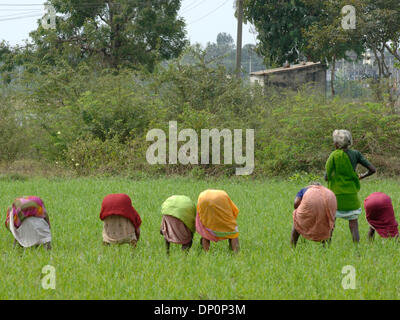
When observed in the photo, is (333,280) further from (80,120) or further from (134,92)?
(134,92)

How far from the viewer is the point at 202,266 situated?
19.6 feet

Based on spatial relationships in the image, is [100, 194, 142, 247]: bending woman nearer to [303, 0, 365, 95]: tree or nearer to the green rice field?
the green rice field

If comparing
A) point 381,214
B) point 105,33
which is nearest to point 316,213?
point 381,214

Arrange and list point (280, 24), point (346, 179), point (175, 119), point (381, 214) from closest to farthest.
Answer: point (381, 214) < point (346, 179) < point (175, 119) < point (280, 24)

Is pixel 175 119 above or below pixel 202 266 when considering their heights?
above

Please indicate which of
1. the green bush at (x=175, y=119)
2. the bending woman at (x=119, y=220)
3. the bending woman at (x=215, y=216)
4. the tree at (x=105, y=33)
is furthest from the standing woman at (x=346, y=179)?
the tree at (x=105, y=33)

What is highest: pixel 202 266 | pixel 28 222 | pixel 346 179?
pixel 346 179

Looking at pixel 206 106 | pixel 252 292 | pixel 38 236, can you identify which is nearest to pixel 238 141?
pixel 206 106

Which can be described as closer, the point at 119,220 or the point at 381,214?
the point at 119,220

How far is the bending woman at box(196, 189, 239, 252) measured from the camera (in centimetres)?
646

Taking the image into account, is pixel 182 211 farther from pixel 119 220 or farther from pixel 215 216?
pixel 119 220

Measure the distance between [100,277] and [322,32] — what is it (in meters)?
24.3

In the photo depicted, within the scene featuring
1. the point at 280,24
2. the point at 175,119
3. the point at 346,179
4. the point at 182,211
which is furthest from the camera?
the point at 280,24

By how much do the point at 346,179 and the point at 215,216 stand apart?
205 centimetres
